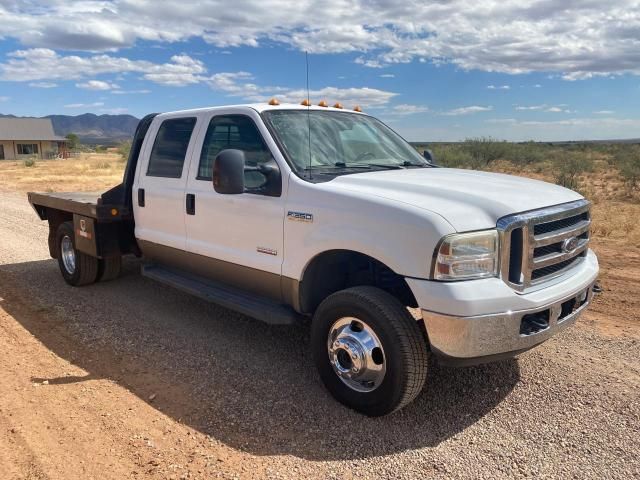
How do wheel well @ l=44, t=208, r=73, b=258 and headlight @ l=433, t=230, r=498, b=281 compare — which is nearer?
headlight @ l=433, t=230, r=498, b=281

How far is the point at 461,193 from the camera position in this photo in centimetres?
358

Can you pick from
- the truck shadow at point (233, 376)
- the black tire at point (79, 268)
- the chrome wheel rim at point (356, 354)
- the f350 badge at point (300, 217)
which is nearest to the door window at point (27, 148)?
the black tire at point (79, 268)

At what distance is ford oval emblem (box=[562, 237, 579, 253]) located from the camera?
3.73 m

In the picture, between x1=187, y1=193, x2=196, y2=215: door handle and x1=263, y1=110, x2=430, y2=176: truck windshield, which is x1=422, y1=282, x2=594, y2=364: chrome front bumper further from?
x1=187, y1=193, x2=196, y2=215: door handle

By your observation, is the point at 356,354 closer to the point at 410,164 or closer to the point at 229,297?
the point at 229,297

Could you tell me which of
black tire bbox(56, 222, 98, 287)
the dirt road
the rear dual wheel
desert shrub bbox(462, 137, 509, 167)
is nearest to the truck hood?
the dirt road

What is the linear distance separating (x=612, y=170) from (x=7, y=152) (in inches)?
2444

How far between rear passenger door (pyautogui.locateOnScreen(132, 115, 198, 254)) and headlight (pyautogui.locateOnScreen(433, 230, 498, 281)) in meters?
2.71

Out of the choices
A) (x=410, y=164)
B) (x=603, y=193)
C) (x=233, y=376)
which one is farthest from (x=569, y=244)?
(x=603, y=193)

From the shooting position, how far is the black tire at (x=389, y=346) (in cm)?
339

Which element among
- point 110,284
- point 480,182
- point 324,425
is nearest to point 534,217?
point 480,182

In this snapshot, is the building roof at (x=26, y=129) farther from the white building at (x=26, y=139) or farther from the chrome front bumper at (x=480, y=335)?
the chrome front bumper at (x=480, y=335)

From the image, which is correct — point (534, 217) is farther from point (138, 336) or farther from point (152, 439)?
point (138, 336)

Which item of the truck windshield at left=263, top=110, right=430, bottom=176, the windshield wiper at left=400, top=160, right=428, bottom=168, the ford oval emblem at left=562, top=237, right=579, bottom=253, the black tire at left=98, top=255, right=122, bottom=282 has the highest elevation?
the truck windshield at left=263, top=110, right=430, bottom=176
